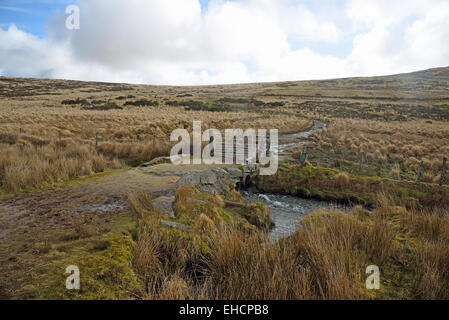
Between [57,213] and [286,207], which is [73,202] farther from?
[286,207]

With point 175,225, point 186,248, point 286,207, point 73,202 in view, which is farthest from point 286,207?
point 73,202

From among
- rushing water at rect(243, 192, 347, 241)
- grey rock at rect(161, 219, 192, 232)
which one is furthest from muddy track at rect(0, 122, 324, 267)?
rushing water at rect(243, 192, 347, 241)

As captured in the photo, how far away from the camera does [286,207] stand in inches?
354

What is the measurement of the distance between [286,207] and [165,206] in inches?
192

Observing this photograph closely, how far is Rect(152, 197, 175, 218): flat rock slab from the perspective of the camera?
5.42 meters

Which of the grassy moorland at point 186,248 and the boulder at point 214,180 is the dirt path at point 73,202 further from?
the boulder at point 214,180

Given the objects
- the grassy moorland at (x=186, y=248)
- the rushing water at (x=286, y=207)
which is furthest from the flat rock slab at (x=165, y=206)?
the rushing water at (x=286, y=207)

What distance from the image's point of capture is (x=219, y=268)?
3.46m

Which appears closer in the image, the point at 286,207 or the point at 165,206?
the point at 165,206

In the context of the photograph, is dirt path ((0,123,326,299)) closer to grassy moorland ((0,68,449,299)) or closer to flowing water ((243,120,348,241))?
grassy moorland ((0,68,449,299))

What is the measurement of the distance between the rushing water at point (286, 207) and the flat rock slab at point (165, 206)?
2.72m

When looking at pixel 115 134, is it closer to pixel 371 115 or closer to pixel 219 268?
pixel 219 268

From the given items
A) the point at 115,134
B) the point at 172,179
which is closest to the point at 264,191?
the point at 172,179
